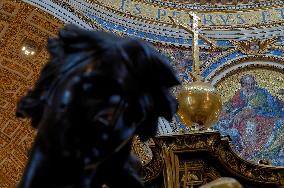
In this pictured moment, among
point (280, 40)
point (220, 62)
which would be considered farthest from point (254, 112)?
point (280, 40)

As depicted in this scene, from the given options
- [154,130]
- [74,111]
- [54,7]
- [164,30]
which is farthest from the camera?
[164,30]

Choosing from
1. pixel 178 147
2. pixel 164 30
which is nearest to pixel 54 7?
pixel 164 30

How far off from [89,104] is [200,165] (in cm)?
149

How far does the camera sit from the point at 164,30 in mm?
8477

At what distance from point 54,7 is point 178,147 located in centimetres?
Result: 547

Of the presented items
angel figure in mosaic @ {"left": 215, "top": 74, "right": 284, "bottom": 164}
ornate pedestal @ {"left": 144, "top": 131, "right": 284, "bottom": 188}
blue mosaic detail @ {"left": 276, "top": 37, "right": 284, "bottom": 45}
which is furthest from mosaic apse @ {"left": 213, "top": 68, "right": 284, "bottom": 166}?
ornate pedestal @ {"left": 144, "top": 131, "right": 284, "bottom": 188}

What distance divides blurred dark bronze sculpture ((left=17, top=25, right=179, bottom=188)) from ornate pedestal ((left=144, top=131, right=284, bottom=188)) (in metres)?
1.28

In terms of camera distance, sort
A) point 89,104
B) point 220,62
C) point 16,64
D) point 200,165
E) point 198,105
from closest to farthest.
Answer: point 89,104, point 200,165, point 198,105, point 16,64, point 220,62

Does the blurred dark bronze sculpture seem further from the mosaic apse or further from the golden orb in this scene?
the mosaic apse

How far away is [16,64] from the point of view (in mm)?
8039

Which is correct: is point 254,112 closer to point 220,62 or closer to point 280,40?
point 220,62

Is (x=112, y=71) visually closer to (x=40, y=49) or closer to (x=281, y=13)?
(x=40, y=49)

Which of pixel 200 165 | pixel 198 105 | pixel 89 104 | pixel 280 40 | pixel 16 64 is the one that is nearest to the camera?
pixel 89 104

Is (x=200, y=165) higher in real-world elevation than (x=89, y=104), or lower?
lower
